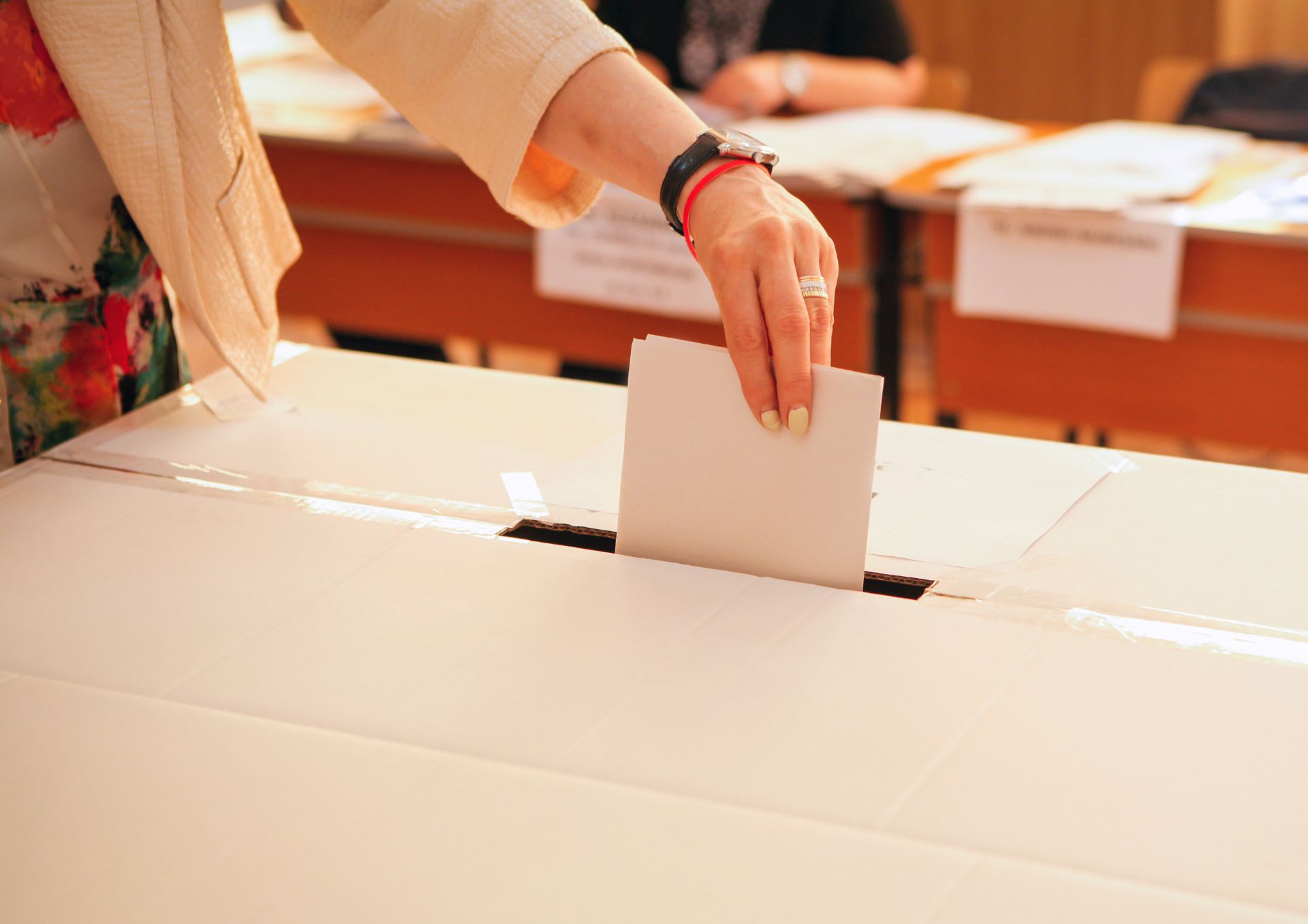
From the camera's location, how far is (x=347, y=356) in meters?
1.24

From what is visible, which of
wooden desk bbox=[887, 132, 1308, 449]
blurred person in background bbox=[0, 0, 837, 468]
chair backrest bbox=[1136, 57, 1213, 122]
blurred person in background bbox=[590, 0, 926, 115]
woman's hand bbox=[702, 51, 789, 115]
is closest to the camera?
blurred person in background bbox=[0, 0, 837, 468]

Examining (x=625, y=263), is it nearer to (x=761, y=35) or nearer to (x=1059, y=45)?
(x=761, y=35)

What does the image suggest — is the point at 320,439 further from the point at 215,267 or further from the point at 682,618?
the point at 682,618

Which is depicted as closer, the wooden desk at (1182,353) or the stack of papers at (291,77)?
the wooden desk at (1182,353)

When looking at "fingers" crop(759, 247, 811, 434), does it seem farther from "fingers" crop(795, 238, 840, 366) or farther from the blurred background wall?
the blurred background wall

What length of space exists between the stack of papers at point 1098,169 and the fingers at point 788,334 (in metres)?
1.20

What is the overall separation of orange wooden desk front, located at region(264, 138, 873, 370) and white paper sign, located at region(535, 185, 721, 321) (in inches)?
2.8

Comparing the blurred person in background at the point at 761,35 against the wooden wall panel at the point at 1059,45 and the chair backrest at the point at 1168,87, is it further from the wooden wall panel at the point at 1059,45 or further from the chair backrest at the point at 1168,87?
the wooden wall panel at the point at 1059,45

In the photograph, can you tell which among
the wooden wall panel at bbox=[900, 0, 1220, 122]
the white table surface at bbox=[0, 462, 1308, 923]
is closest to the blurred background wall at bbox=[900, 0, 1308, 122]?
the wooden wall panel at bbox=[900, 0, 1220, 122]

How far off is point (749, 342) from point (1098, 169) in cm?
145

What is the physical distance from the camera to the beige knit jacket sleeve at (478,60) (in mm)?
974

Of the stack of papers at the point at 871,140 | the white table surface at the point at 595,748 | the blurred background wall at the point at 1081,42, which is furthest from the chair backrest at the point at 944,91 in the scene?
the white table surface at the point at 595,748

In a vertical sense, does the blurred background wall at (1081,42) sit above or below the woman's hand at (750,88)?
above

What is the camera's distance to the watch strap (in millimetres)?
924
